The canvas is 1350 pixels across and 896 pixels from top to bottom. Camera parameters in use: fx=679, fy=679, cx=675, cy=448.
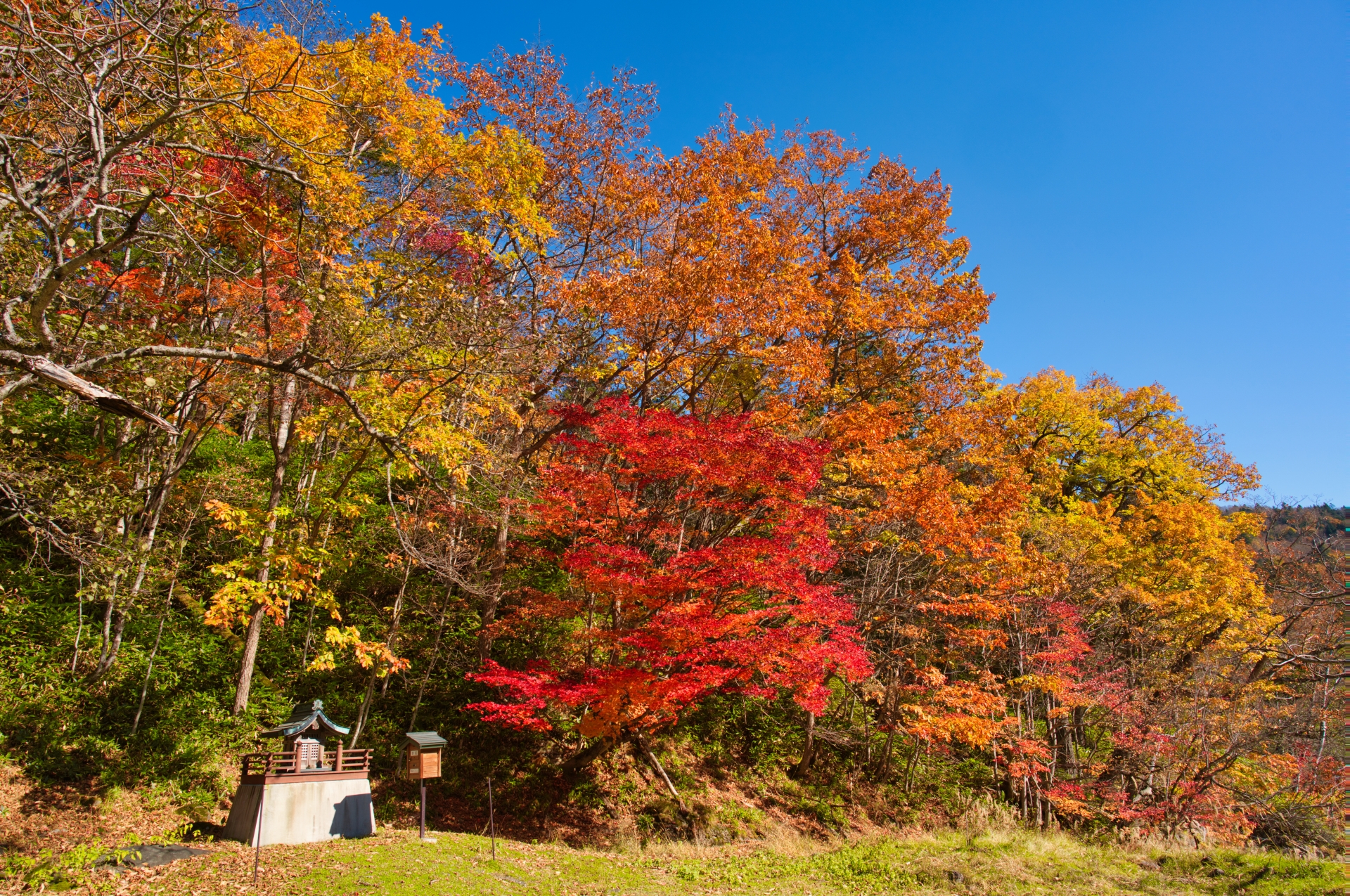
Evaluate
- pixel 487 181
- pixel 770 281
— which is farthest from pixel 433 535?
pixel 770 281

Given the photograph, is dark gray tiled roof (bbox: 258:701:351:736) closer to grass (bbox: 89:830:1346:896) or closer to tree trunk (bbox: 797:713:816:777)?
grass (bbox: 89:830:1346:896)

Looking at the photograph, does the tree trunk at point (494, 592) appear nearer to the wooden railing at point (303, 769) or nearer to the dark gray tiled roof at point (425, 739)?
the dark gray tiled roof at point (425, 739)

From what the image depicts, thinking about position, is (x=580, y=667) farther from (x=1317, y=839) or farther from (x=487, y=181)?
(x=1317, y=839)

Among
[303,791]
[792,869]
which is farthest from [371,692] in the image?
[792,869]

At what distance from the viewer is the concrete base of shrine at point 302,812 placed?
837 cm

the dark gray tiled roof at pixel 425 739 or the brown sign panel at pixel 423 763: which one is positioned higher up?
the dark gray tiled roof at pixel 425 739

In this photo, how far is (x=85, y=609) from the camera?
1037 cm

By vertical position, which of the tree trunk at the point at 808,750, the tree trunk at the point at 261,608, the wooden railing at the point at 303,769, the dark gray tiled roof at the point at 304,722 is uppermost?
the tree trunk at the point at 261,608

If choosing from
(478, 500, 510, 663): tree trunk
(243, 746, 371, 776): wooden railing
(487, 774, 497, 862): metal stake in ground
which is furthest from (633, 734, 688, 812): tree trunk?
(243, 746, 371, 776): wooden railing

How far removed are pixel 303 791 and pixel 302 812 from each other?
236 millimetres

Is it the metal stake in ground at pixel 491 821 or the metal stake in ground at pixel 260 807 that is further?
the metal stake in ground at pixel 491 821

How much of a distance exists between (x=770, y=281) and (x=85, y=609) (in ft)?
41.4

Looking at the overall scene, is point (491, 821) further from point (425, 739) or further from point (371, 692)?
point (371, 692)

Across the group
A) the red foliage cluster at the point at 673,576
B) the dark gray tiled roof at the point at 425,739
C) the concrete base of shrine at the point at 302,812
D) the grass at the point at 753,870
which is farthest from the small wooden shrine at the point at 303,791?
the red foliage cluster at the point at 673,576
